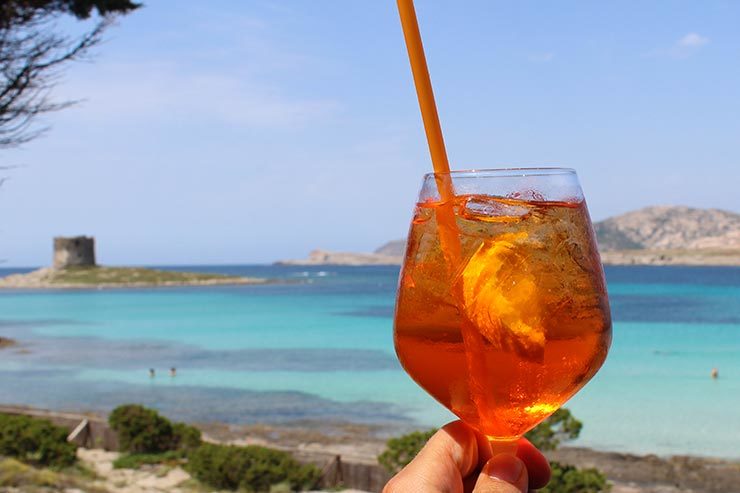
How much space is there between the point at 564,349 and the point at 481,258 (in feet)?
0.74

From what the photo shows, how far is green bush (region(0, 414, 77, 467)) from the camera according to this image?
10484 mm

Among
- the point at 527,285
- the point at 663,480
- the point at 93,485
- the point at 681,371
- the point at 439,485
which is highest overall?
the point at 527,285

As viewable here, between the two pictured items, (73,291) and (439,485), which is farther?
(73,291)

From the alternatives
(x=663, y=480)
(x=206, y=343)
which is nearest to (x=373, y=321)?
(x=206, y=343)

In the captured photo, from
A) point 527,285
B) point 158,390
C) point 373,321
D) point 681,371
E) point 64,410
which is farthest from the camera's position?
point 373,321

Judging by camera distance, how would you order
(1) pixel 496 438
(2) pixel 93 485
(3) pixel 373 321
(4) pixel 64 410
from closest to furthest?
(1) pixel 496 438
(2) pixel 93 485
(4) pixel 64 410
(3) pixel 373 321

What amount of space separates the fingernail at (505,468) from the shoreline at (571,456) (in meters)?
8.70

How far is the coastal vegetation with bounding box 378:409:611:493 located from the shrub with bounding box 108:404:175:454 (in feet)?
13.5

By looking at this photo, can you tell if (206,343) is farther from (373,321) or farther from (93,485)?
(93,485)

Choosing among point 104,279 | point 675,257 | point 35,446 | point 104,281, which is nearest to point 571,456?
point 35,446

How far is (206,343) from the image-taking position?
32969 millimetres

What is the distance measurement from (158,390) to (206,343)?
37.2ft

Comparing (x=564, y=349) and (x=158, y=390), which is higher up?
(x=564, y=349)

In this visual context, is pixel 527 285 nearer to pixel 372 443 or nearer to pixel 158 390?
pixel 372 443
